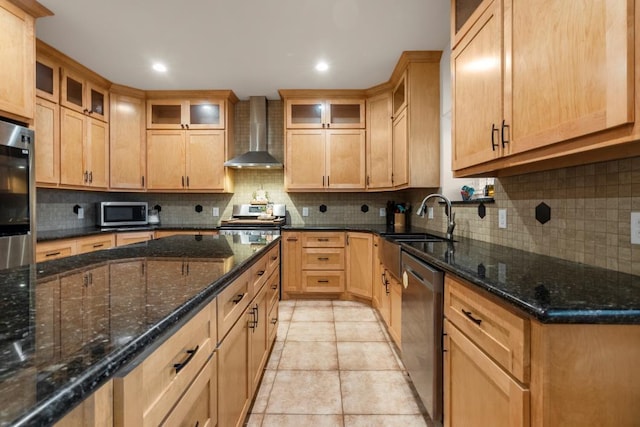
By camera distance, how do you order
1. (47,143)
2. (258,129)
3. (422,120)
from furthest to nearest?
(258,129) → (422,120) → (47,143)

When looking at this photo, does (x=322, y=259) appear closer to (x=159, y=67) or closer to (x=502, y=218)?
Result: (x=502, y=218)

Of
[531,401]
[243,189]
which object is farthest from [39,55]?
[531,401]

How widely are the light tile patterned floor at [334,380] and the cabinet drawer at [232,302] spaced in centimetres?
72

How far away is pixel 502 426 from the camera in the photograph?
96 cm

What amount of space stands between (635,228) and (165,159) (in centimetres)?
425

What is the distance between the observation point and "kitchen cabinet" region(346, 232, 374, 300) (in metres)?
3.46

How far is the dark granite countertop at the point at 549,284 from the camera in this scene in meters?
0.77

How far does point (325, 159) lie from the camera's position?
3.88 metres

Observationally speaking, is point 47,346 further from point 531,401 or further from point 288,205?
point 288,205

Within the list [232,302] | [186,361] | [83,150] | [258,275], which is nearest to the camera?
[186,361]

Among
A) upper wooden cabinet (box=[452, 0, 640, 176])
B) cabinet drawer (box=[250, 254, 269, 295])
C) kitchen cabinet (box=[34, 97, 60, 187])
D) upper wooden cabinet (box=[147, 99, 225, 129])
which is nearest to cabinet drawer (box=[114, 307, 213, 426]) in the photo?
cabinet drawer (box=[250, 254, 269, 295])

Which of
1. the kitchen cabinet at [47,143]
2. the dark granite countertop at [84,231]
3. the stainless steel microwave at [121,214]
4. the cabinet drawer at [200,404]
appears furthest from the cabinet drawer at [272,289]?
the stainless steel microwave at [121,214]

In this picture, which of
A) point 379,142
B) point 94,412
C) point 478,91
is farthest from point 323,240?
point 94,412

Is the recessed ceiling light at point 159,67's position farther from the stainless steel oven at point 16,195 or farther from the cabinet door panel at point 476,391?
the cabinet door panel at point 476,391
